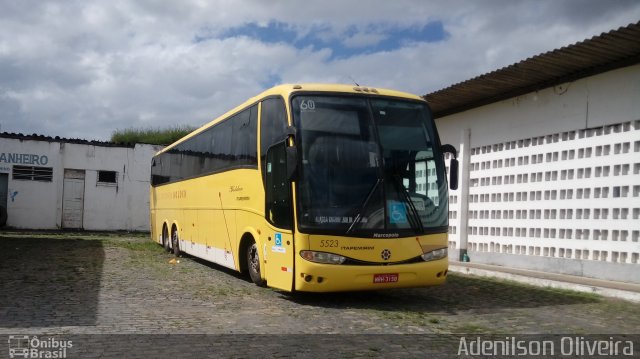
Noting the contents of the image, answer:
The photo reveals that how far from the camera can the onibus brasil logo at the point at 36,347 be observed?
5440 millimetres

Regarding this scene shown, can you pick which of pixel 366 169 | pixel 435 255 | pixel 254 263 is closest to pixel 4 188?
pixel 254 263

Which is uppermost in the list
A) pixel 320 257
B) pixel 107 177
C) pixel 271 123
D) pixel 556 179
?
pixel 271 123

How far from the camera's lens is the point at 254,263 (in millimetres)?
10227

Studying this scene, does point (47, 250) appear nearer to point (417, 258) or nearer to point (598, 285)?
point (417, 258)

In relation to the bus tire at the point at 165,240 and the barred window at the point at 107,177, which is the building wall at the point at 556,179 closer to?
the bus tire at the point at 165,240

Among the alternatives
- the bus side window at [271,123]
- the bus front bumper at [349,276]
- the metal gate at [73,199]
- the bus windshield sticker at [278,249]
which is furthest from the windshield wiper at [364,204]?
the metal gate at [73,199]

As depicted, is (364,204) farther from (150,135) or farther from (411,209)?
(150,135)

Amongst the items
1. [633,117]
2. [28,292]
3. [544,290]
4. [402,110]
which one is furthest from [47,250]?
[633,117]

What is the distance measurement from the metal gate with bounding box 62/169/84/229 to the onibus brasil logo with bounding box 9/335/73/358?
23.0 metres

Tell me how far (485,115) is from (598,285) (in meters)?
5.55

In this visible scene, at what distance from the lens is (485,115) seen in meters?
14.2

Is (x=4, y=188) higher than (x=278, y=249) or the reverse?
higher

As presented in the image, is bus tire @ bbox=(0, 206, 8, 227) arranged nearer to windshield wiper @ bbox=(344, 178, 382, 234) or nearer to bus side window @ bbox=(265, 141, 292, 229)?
bus side window @ bbox=(265, 141, 292, 229)

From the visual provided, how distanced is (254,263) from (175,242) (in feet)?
23.9
